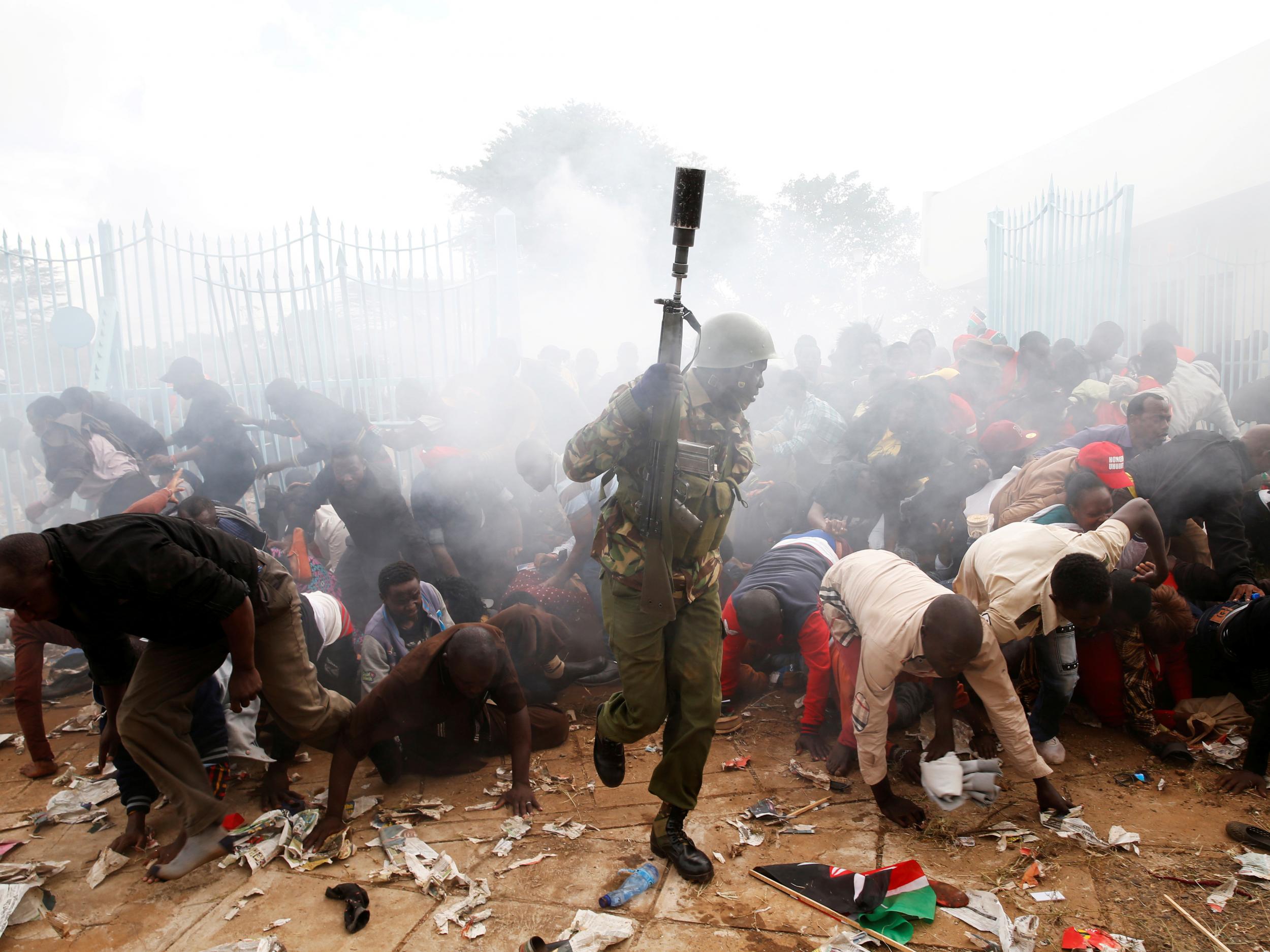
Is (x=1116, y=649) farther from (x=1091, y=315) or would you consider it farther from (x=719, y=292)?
(x=719, y=292)

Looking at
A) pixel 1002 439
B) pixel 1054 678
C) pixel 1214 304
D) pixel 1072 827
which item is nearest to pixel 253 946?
pixel 1072 827

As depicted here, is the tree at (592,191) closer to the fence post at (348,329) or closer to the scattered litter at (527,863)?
the fence post at (348,329)

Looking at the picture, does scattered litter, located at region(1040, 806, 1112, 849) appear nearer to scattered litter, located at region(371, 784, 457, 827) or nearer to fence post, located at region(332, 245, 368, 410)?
scattered litter, located at region(371, 784, 457, 827)

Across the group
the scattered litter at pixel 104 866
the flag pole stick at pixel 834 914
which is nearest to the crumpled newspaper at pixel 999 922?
the flag pole stick at pixel 834 914

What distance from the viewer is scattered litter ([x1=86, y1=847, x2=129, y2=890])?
9.85 feet

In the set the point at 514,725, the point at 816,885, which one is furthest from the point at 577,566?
the point at 816,885

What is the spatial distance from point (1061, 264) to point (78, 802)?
969 centimetres

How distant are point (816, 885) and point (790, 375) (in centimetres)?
417

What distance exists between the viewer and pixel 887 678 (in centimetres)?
313

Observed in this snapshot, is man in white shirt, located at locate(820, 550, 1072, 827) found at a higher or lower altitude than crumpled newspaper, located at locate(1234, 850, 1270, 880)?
higher

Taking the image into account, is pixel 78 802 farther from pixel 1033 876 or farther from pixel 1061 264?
pixel 1061 264

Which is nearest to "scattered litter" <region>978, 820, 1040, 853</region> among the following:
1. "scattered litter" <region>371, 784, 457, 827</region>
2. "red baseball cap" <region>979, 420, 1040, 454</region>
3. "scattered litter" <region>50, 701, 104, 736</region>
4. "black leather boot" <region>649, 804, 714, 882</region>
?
"black leather boot" <region>649, 804, 714, 882</region>

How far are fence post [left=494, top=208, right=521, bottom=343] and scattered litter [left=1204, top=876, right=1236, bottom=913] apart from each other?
6.41 metres

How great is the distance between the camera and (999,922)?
96.9 inches
